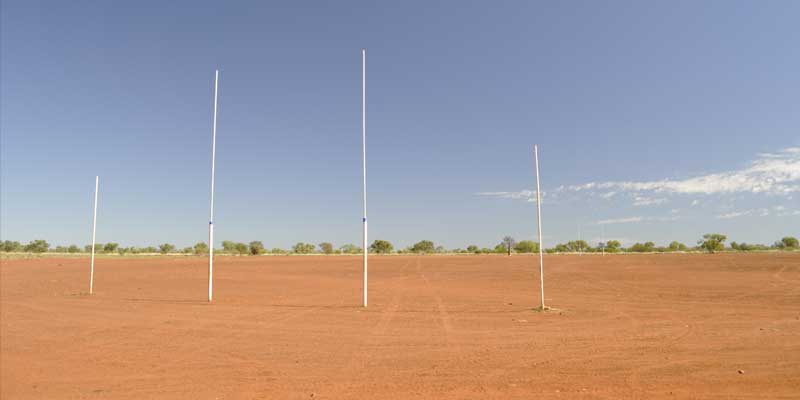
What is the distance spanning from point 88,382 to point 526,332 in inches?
374

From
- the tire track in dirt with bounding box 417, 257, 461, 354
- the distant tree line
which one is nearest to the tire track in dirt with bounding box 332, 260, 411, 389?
the tire track in dirt with bounding box 417, 257, 461, 354

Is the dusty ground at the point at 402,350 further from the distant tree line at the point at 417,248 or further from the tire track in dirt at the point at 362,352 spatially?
the distant tree line at the point at 417,248

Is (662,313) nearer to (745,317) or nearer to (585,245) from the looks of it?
(745,317)

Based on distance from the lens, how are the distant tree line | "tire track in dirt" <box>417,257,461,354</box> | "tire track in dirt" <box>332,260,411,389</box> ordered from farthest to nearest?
the distant tree line < "tire track in dirt" <box>417,257,461,354</box> < "tire track in dirt" <box>332,260,411,389</box>

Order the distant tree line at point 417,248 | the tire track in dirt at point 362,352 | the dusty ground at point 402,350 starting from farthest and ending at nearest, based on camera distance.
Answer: the distant tree line at point 417,248, the tire track in dirt at point 362,352, the dusty ground at point 402,350

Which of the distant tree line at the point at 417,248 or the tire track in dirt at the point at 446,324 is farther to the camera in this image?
the distant tree line at the point at 417,248

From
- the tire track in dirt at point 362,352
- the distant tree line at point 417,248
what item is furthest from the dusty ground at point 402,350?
the distant tree line at point 417,248

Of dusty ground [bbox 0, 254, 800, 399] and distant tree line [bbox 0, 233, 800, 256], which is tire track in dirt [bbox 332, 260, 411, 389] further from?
distant tree line [bbox 0, 233, 800, 256]

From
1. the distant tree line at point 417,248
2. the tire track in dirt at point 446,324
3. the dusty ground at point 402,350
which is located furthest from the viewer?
the distant tree line at point 417,248

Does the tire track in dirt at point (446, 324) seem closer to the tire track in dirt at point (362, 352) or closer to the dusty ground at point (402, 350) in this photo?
the dusty ground at point (402, 350)

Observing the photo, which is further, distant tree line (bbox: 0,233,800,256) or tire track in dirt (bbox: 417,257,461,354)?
distant tree line (bbox: 0,233,800,256)

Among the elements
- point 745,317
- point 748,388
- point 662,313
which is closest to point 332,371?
point 748,388

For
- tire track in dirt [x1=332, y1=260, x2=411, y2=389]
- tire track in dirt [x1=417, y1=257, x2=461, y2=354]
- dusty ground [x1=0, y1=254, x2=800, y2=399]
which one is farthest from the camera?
tire track in dirt [x1=417, y1=257, x2=461, y2=354]

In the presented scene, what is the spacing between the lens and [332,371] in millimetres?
8297
